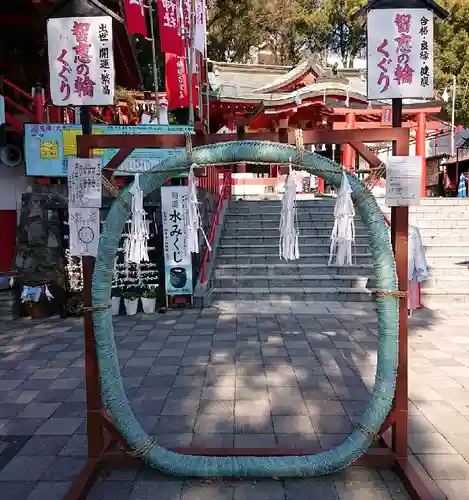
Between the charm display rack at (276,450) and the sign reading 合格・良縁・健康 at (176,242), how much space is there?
512cm

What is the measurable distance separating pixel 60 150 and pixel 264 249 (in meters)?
5.30

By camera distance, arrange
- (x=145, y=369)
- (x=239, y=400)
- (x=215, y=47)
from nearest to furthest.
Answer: (x=239, y=400) < (x=145, y=369) < (x=215, y=47)

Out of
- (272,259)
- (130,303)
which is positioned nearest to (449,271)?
(272,259)

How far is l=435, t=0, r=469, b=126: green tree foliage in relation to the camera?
20391 mm

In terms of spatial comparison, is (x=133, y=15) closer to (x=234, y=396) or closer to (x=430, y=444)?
(x=234, y=396)

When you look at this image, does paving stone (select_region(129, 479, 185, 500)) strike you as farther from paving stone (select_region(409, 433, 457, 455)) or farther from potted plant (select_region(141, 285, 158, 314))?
potted plant (select_region(141, 285, 158, 314))

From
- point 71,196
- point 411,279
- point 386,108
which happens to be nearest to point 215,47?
point 386,108

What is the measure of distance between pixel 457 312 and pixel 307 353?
13.2 ft

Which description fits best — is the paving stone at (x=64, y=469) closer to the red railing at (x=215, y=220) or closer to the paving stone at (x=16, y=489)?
the paving stone at (x=16, y=489)

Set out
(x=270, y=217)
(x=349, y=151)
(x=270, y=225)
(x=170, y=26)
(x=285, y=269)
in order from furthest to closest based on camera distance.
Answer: (x=349, y=151), (x=270, y=217), (x=270, y=225), (x=285, y=269), (x=170, y=26)

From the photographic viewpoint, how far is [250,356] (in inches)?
242

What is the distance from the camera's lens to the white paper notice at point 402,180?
3.20 meters

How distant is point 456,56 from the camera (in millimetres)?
20750

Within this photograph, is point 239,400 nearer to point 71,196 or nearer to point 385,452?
point 385,452
